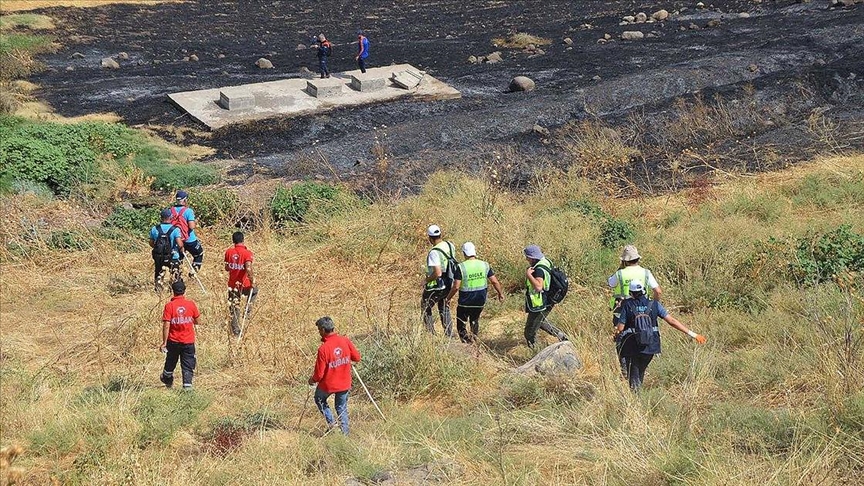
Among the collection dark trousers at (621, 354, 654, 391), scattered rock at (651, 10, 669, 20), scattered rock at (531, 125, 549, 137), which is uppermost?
dark trousers at (621, 354, 654, 391)

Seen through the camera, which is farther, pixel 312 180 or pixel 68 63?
pixel 68 63

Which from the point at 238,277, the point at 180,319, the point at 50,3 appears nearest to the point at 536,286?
the point at 180,319

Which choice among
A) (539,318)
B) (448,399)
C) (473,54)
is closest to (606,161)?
(539,318)

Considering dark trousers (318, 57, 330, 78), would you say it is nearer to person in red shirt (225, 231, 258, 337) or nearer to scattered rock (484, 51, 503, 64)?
scattered rock (484, 51, 503, 64)

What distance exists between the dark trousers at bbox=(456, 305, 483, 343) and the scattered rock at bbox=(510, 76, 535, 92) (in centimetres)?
1336

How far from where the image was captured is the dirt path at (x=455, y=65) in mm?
18828

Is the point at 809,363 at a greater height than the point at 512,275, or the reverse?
the point at 809,363

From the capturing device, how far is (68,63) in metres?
25.8

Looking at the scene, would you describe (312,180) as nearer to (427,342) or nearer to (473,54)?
(427,342)

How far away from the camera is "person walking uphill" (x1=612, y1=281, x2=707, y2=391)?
7789 millimetres

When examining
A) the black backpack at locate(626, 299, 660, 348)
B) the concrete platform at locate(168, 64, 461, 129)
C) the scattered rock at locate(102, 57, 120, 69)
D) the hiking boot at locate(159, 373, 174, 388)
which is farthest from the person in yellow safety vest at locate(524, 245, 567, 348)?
the scattered rock at locate(102, 57, 120, 69)

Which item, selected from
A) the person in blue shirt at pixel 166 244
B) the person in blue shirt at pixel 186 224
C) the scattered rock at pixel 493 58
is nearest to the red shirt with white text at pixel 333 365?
the person in blue shirt at pixel 166 244

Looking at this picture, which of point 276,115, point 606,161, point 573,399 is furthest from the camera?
point 276,115

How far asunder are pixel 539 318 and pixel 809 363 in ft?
8.05
